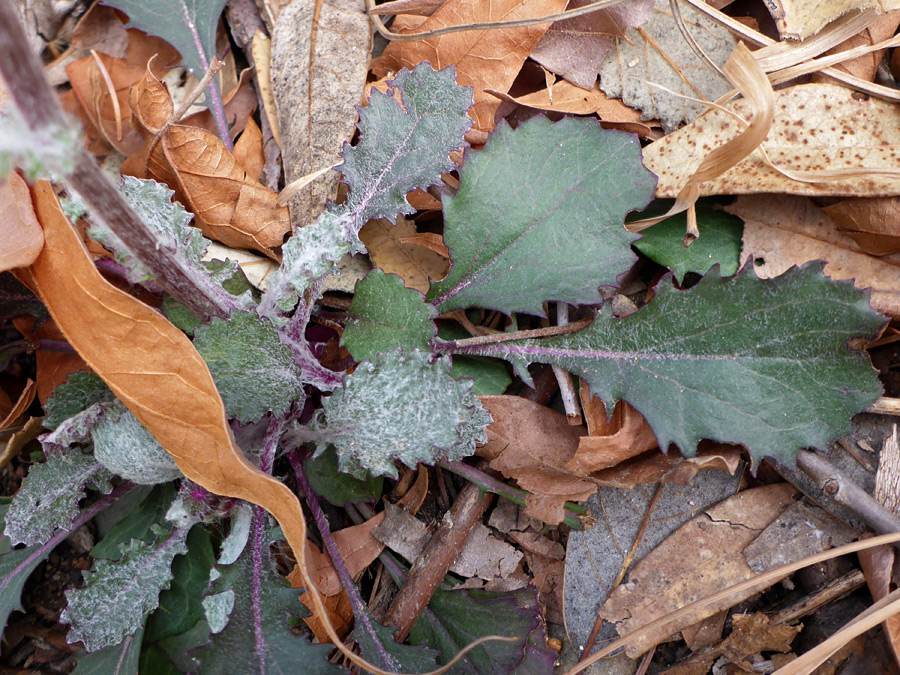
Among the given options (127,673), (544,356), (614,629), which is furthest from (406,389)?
(127,673)

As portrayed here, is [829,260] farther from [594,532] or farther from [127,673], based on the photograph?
[127,673]

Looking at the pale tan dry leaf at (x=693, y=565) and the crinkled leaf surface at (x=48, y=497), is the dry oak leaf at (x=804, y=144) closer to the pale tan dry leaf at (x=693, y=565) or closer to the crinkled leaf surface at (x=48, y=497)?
the pale tan dry leaf at (x=693, y=565)

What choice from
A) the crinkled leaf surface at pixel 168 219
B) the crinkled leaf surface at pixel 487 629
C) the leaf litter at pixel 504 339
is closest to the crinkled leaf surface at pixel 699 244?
the leaf litter at pixel 504 339

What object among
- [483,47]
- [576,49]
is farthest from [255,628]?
[576,49]

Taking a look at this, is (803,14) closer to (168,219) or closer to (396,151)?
(396,151)

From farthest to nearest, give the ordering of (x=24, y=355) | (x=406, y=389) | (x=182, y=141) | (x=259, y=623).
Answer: (x=24, y=355)
(x=182, y=141)
(x=259, y=623)
(x=406, y=389)

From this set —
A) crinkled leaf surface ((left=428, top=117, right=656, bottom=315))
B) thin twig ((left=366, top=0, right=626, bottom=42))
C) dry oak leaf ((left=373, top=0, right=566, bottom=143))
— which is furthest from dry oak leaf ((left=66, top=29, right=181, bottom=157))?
crinkled leaf surface ((left=428, top=117, right=656, bottom=315))
